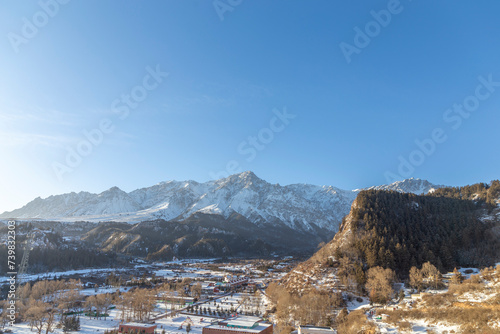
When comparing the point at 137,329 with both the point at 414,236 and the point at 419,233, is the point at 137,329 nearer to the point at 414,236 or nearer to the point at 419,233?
the point at 414,236

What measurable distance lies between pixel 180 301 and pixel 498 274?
81.2 metres

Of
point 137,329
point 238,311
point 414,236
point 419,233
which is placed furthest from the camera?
point 419,233

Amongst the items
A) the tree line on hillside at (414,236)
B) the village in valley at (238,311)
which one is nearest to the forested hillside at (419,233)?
the tree line on hillside at (414,236)

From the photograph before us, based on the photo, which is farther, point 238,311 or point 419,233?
point 419,233

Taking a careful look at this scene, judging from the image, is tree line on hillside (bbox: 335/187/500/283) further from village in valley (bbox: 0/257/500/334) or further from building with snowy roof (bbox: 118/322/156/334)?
building with snowy roof (bbox: 118/322/156/334)

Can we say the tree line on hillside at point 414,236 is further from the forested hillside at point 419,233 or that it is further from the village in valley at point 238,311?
the village in valley at point 238,311

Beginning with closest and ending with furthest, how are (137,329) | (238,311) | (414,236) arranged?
(137,329) < (238,311) < (414,236)

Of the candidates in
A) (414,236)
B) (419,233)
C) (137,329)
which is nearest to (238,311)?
(137,329)

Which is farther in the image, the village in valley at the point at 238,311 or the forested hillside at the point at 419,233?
the forested hillside at the point at 419,233

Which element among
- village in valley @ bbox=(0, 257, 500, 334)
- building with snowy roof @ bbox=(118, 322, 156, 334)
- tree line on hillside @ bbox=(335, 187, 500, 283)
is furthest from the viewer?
tree line on hillside @ bbox=(335, 187, 500, 283)

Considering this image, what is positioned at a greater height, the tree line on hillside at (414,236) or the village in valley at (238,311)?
the tree line on hillside at (414,236)

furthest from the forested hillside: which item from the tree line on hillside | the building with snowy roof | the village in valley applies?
the building with snowy roof

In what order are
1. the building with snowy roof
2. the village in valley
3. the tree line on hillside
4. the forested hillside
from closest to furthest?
1. the village in valley
2. the building with snowy roof
3. the tree line on hillside
4. the forested hillside

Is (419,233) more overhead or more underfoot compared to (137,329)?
more overhead
